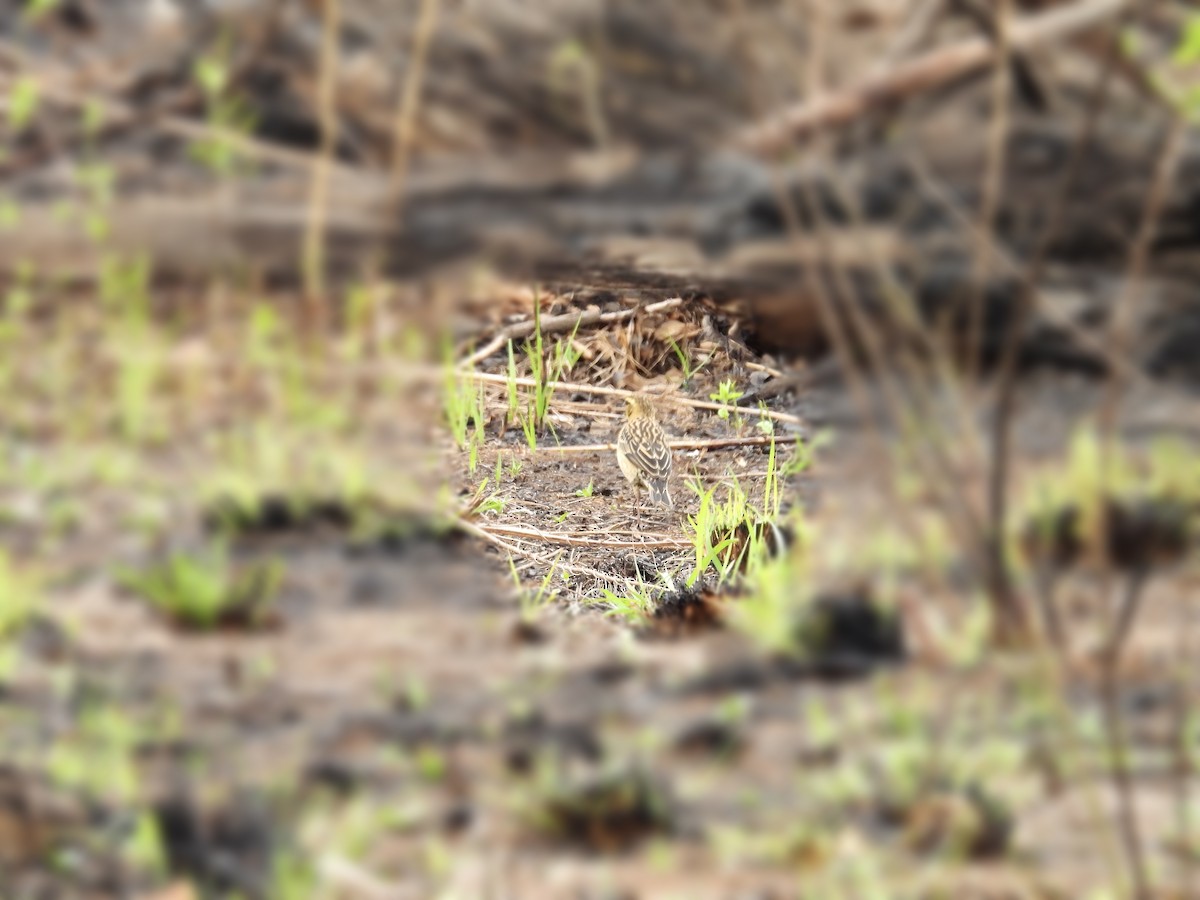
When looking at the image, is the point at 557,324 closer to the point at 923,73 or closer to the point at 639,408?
the point at 639,408

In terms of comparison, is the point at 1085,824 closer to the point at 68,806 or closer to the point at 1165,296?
the point at 1165,296

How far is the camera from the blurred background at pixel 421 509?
40.4 inches

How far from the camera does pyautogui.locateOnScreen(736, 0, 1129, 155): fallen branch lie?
3.28 ft

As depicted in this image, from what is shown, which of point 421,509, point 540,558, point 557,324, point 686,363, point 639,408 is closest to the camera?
point 421,509

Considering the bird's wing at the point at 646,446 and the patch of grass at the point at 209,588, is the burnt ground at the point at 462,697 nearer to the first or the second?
the patch of grass at the point at 209,588

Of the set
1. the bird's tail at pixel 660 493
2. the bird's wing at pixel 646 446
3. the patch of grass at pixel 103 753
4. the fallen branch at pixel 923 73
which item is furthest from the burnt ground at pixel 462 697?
the bird's tail at pixel 660 493

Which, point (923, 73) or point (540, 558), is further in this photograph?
point (540, 558)

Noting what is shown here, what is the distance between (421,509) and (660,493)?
2622 millimetres

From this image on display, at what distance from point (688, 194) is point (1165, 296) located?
1.42ft

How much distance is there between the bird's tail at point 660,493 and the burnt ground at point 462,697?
259 cm

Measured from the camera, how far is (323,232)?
3.45 ft

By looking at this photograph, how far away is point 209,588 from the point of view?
109 cm

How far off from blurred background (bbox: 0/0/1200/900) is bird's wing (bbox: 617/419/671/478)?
2.42m

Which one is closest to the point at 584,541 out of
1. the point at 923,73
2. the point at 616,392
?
the point at 616,392
